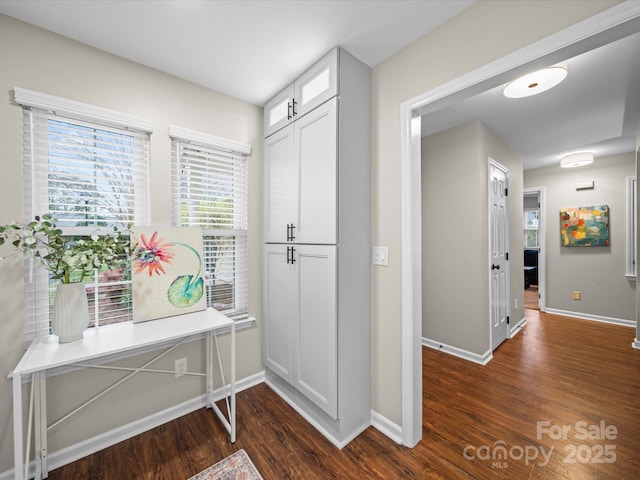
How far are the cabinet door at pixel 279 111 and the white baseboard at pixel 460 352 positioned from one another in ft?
9.68

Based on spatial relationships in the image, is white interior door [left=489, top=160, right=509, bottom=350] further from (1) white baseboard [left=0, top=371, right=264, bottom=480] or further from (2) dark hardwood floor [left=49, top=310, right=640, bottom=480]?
(1) white baseboard [left=0, top=371, right=264, bottom=480]

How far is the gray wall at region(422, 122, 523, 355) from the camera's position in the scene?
2873 mm

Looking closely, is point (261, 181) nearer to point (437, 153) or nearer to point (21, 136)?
point (21, 136)

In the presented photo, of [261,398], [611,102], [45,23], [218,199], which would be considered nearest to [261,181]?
[218,199]

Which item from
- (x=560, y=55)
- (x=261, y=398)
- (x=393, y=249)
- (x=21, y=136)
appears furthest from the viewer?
(x=261, y=398)

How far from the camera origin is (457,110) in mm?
2678

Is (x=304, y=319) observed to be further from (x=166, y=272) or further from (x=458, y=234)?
(x=458, y=234)

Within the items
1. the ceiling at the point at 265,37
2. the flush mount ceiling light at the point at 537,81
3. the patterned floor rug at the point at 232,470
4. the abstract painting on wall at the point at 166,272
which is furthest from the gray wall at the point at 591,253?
the abstract painting on wall at the point at 166,272

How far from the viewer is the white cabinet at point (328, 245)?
175cm

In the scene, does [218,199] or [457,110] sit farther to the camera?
[457,110]

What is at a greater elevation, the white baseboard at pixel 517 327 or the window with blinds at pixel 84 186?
the window with blinds at pixel 84 186

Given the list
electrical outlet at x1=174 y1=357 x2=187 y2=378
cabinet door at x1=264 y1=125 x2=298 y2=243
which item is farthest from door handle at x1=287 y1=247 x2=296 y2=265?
electrical outlet at x1=174 y1=357 x2=187 y2=378

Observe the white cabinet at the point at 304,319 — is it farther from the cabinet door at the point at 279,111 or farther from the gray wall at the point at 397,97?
the cabinet door at the point at 279,111

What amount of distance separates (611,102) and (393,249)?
276cm
